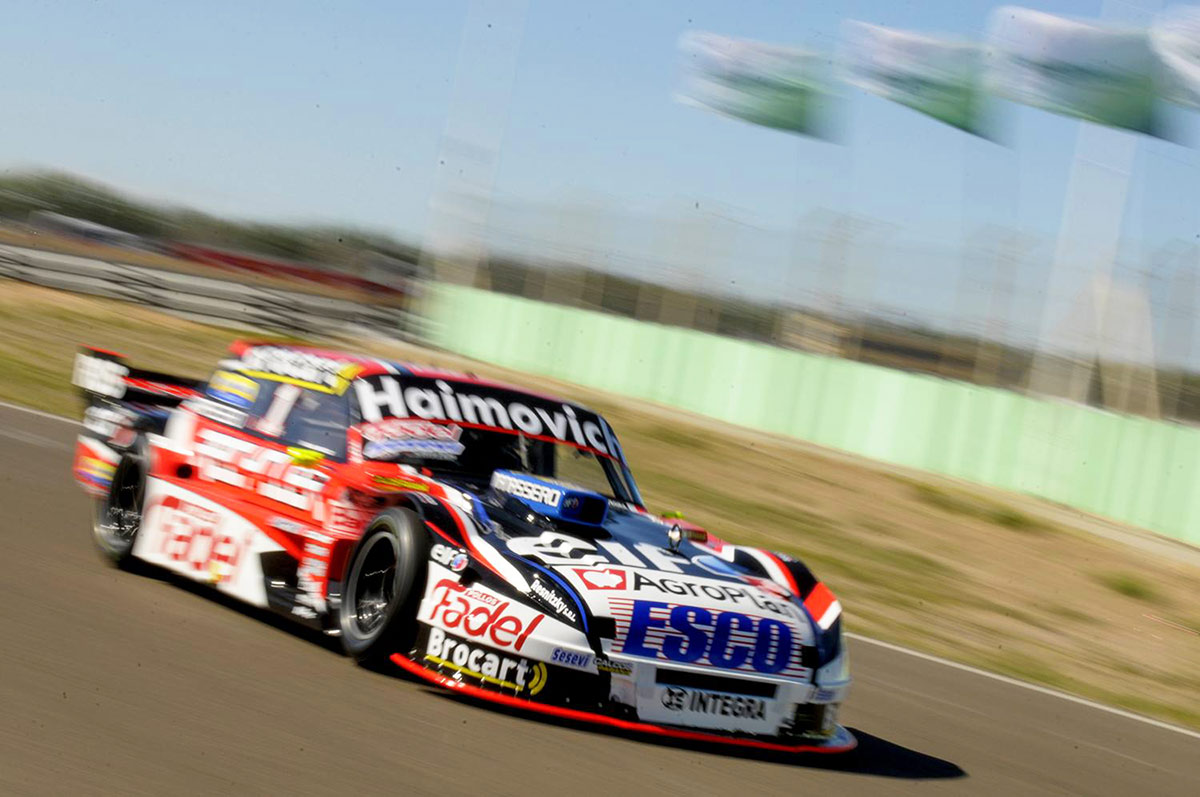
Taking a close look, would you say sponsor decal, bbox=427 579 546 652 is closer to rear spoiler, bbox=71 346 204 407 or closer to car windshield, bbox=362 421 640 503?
car windshield, bbox=362 421 640 503

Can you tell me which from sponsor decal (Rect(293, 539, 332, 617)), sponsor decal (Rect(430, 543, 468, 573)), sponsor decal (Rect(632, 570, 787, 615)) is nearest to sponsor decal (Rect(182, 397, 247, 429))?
sponsor decal (Rect(293, 539, 332, 617))

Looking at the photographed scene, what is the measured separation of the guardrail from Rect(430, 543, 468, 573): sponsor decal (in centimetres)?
1954

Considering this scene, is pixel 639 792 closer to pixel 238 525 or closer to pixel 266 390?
pixel 238 525

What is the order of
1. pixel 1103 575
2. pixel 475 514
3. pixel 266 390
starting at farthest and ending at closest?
pixel 1103 575 < pixel 266 390 < pixel 475 514

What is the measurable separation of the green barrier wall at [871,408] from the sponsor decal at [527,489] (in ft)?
41.4

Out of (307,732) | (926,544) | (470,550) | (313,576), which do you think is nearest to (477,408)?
(313,576)

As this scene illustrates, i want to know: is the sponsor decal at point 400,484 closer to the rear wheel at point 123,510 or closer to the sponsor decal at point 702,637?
the sponsor decal at point 702,637

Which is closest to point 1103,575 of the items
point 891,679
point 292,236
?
point 891,679

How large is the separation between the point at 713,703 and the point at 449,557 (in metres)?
1.04

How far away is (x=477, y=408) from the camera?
257 inches

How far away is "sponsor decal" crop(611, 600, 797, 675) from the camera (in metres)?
5.13

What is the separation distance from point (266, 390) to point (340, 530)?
4.30 ft

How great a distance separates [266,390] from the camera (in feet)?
22.7

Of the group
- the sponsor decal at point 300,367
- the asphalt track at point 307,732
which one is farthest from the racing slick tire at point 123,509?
the sponsor decal at point 300,367
